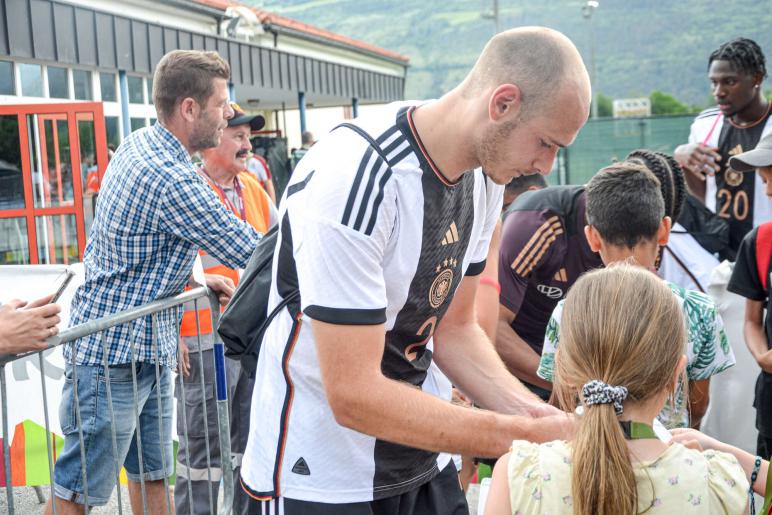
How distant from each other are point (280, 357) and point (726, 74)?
4.33 metres

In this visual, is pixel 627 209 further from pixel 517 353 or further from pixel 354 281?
pixel 354 281

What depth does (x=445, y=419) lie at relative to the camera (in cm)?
197

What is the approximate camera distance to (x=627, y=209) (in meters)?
3.05

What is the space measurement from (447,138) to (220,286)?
229 cm

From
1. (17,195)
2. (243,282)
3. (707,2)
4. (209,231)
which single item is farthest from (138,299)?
(707,2)

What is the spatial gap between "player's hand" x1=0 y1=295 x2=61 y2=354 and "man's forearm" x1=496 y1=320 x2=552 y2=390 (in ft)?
6.26

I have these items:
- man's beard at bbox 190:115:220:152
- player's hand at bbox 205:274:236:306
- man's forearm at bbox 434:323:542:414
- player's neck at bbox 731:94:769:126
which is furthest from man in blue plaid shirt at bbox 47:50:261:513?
player's neck at bbox 731:94:769:126

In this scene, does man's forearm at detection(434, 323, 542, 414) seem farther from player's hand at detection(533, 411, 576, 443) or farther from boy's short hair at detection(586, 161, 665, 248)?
boy's short hair at detection(586, 161, 665, 248)

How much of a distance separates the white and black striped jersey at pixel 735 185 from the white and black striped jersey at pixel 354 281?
11.3ft

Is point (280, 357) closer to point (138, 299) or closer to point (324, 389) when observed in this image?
point (324, 389)

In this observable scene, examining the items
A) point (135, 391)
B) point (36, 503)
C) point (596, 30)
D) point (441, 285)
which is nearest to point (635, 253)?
point (441, 285)

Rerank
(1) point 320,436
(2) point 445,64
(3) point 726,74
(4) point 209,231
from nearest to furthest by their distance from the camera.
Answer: (1) point 320,436
(4) point 209,231
(3) point 726,74
(2) point 445,64

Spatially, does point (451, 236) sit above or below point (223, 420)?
above

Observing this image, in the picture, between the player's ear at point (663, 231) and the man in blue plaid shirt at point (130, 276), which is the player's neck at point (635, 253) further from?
the man in blue plaid shirt at point (130, 276)
